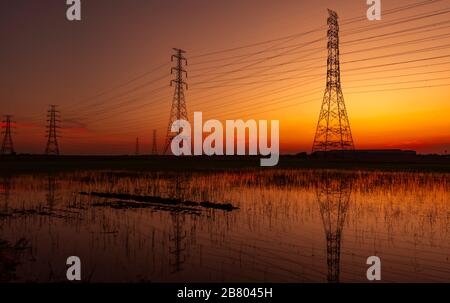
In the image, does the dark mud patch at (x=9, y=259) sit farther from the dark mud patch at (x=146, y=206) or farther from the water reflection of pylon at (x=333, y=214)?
the water reflection of pylon at (x=333, y=214)

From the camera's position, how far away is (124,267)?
11.1 metres

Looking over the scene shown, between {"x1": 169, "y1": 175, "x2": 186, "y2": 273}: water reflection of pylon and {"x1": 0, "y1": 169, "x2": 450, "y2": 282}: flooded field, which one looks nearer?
{"x1": 0, "y1": 169, "x2": 450, "y2": 282}: flooded field

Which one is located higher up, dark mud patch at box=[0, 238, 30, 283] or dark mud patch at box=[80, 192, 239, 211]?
dark mud patch at box=[80, 192, 239, 211]

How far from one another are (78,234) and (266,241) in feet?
24.0

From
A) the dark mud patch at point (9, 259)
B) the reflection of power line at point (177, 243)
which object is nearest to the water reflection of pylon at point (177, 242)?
the reflection of power line at point (177, 243)

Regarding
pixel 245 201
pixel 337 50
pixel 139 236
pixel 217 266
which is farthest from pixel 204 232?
pixel 337 50

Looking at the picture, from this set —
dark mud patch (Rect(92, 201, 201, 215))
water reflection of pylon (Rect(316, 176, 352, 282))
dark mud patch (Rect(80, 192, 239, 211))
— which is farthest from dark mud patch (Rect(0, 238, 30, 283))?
dark mud patch (Rect(80, 192, 239, 211))

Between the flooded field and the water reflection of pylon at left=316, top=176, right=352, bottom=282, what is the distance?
0.06 metres

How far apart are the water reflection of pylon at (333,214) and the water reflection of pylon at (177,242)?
4403 millimetres

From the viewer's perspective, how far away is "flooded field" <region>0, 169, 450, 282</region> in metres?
10.8

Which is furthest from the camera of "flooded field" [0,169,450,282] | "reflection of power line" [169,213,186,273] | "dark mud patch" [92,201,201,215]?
"dark mud patch" [92,201,201,215]

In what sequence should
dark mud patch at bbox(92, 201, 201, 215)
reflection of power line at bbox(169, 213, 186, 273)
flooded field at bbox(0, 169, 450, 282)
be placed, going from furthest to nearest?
1. dark mud patch at bbox(92, 201, 201, 215)
2. reflection of power line at bbox(169, 213, 186, 273)
3. flooded field at bbox(0, 169, 450, 282)

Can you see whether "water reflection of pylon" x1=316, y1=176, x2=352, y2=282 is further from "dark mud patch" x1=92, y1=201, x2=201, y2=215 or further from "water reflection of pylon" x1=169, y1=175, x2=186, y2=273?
"dark mud patch" x1=92, y1=201, x2=201, y2=215

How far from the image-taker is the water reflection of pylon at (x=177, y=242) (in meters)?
11.7
